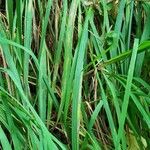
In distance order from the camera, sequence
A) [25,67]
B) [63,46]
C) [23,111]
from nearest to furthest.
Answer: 1. [23,111]
2. [25,67]
3. [63,46]

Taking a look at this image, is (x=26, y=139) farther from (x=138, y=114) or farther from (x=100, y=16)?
(x=100, y=16)

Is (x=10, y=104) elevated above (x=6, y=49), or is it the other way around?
(x=6, y=49)

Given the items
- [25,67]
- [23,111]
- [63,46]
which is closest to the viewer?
[23,111]

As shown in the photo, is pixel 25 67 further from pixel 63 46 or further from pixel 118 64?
pixel 118 64

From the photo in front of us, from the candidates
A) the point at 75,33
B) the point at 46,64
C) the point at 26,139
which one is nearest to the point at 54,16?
the point at 75,33

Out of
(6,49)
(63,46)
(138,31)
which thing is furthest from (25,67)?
(138,31)

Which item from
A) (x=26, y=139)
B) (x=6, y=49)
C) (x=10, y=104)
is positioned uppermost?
(x=6, y=49)

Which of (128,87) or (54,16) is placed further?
(54,16)
